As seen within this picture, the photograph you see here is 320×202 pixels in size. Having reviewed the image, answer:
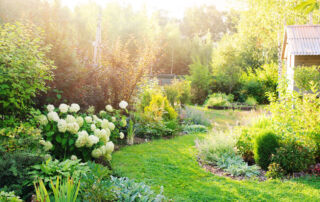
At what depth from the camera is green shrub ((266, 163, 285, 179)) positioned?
395 centimetres

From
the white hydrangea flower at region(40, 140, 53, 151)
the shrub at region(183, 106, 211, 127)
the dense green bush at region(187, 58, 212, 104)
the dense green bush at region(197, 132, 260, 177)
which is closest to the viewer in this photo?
the white hydrangea flower at region(40, 140, 53, 151)

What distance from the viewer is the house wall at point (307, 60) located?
10203 millimetres

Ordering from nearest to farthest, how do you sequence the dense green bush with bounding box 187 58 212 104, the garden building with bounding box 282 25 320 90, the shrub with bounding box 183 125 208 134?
the shrub with bounding box 183 125 208 134 → the garden building with bounding box 282 25 320 90 → the dense green bush with bounding box 187 58 212 104

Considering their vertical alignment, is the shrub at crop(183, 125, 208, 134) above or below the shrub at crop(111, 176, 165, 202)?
below

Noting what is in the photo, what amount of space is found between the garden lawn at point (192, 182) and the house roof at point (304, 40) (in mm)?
6697

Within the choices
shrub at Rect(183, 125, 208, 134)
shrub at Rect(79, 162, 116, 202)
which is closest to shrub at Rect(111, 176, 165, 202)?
shrub at Rect(79, 162, 116, 202)

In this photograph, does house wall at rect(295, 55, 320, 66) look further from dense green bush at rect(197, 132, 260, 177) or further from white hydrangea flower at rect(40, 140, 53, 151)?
white hydrangea flower at rect(40, 140, 53, 151)

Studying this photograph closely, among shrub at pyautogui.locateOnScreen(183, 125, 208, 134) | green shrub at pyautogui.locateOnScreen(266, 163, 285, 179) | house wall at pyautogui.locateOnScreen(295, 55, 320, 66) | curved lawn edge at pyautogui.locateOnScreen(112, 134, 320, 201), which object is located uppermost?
house wall at pyautogui.locateOnScreen(295, 55, 320, 66)

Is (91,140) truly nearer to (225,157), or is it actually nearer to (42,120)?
(42,120)

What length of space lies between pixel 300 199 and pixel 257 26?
1487 cm

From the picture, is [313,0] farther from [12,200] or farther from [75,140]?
[75,140]

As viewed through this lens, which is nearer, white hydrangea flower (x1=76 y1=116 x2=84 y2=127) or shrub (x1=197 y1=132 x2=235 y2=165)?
white hydrangea flower (x1=76 y1=116 x2=84 y2=127)

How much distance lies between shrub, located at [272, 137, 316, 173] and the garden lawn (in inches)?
9.3

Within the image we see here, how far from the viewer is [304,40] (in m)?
9.64
